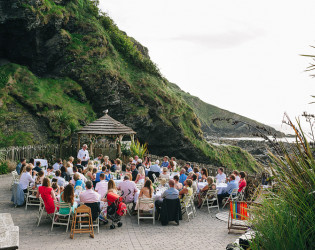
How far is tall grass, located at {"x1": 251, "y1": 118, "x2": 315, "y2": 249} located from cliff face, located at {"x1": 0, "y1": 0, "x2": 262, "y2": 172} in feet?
85.6

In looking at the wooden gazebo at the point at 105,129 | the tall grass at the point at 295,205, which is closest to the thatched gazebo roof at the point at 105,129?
the wooden gazebo at the point at 105,129

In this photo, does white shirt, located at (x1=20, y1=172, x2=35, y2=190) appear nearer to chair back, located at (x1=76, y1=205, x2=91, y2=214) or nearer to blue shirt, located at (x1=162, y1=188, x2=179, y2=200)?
chair back, located at (x1=76, y1=205, x2=91, y2=214)

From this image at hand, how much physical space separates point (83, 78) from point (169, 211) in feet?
86.3

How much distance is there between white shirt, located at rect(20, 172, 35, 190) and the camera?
12.0 metres

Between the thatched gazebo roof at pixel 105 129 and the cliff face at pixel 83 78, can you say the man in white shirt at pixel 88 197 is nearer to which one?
the thatched gazebo roof at pixel 105 129

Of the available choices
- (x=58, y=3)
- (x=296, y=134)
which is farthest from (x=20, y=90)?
(x=296, y=134)

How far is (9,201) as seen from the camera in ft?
41.9

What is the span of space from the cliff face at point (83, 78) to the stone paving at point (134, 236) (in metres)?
19.0

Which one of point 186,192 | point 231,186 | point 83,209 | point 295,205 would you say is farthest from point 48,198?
point 295,205

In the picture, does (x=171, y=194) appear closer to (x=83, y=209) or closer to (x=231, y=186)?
(x=83, y=209)

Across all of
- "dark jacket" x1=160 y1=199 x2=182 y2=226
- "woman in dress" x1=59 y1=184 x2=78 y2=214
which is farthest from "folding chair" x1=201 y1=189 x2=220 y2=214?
"woman in dress" x1=59 y1=184 x2=78 y2=214

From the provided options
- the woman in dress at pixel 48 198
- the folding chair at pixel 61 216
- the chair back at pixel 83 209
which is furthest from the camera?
the woman in dress at pixel 48 198

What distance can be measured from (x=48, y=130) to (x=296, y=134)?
2725cm

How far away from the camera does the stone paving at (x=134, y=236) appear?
820 centimetres
